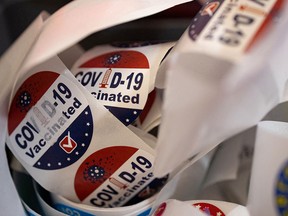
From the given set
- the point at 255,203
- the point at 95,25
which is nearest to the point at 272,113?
the point at 255,203

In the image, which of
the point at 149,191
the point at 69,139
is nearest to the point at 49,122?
the point at 69,139

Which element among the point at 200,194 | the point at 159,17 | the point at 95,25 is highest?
the point at 95,25

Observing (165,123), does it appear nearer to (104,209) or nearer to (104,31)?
(104,209)

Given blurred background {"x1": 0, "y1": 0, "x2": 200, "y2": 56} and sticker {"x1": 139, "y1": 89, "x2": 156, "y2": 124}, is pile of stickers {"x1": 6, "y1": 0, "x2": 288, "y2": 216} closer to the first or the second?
sticker {"x1": 139, "y1": 89, "x2": 156, "y2": 124}

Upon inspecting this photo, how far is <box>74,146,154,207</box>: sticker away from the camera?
0.44 meters

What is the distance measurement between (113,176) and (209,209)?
0.32ft

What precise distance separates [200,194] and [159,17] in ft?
0.75

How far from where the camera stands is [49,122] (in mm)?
433

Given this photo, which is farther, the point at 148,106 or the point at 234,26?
the point at 148,106

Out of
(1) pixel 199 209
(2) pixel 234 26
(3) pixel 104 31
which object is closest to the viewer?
(2) pixel 234 26

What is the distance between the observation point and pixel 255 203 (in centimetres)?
44

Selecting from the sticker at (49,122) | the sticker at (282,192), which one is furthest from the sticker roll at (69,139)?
the sticker at (282,192)

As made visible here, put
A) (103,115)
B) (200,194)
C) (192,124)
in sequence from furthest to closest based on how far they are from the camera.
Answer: (200,194) < (103,115) < (192,124)

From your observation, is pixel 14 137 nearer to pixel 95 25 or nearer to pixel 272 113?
pixel 95 25
